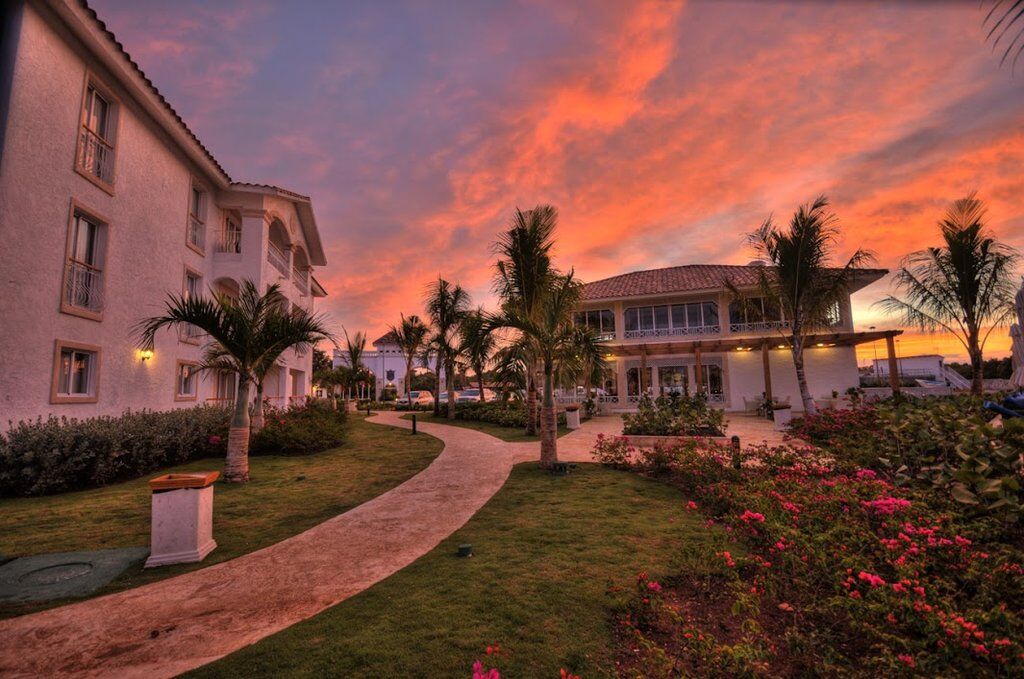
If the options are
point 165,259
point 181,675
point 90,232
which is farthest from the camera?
point 165,259

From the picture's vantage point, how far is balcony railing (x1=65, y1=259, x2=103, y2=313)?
33.0ft

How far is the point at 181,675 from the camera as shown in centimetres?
282

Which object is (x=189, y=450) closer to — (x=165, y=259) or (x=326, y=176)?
(x=165, y=259)

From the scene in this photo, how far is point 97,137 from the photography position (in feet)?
37.0

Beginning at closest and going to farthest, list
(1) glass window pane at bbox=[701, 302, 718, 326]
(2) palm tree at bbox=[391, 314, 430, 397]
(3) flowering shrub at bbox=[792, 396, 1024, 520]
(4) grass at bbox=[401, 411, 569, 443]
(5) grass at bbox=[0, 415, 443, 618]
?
(3) flowering shrub at bbox=[792, 396, 1024, 520] < (5) grass at bbox=[0, 415, 443, 618] < (4) grass at bbox=[401, 411, 569, 443] < (1) glass window pane at bbox=[701, 302, 718, 326] < (2) palm tree at bbox=[391, 314, 430, 397]

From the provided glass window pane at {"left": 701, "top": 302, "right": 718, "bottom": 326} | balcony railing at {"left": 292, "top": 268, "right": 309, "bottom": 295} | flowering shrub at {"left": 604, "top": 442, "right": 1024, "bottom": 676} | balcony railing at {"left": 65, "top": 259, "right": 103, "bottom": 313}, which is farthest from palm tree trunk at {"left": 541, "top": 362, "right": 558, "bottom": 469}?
glass window pane at {"left": 701, "top": 302, "right": 718, "bottom": 326}

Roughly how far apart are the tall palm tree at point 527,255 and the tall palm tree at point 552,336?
1.03m

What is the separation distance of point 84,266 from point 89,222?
139 cm

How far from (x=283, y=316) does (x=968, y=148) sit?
53.5 ft

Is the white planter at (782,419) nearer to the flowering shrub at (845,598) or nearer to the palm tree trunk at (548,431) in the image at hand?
the palm tree trunk at (548,431)

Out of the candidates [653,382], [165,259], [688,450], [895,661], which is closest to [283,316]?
[165,259]

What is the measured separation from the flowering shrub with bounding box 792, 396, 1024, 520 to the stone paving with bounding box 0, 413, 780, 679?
5.91 metres

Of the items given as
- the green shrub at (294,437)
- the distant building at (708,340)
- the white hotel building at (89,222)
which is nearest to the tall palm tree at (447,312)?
the distant building at (708,340)

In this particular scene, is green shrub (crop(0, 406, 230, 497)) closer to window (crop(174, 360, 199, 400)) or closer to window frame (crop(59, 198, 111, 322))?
window frame (crop(59, 198, 111, 322))
